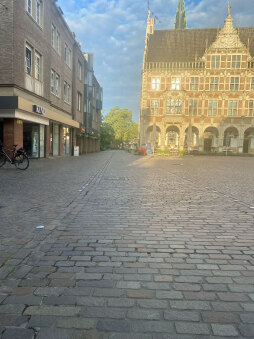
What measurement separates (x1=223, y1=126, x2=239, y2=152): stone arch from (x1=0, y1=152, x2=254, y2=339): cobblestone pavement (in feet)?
144

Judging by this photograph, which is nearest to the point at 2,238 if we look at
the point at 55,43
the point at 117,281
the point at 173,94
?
the point at 117,281

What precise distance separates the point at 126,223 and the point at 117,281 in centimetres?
188

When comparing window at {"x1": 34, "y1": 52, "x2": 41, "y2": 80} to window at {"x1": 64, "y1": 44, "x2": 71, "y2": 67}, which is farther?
window at {"x1": 64, "y1": 44, "x2": 71, "y2": 67}

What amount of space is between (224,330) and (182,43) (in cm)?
5373

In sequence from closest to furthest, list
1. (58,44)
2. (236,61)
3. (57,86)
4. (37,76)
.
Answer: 1. (37,76)
2. (58,44)
3. (57,86)
4. (236,61)

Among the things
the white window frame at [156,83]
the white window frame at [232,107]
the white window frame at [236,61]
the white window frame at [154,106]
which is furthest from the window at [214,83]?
the white window frame at [154,106]

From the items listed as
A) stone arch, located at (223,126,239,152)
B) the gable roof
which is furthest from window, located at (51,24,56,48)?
stone arch, located at (223,126,239,152)

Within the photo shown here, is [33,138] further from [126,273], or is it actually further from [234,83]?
[234,83]

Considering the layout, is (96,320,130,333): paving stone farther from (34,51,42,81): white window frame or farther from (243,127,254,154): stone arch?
(243,127,254,154): stone arch

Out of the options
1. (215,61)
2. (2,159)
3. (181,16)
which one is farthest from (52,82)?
(181,16)

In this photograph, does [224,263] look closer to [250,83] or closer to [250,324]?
[250,324]

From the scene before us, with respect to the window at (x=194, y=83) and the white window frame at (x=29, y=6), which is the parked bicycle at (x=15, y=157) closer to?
the white window frame at (x=29, y=6)

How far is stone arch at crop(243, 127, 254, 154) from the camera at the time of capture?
45.8m

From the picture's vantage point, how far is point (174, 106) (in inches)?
1795
